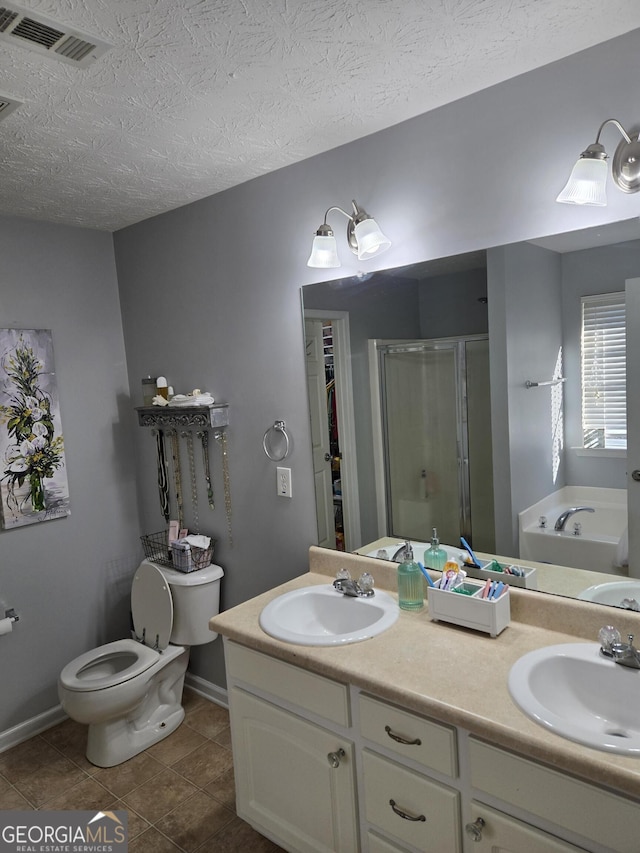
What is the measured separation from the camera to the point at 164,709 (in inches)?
104

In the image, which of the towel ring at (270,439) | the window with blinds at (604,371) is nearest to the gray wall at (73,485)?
the towel ring at (270,439)

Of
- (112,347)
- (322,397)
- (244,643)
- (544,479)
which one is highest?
(112,347)

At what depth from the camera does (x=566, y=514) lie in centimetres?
169

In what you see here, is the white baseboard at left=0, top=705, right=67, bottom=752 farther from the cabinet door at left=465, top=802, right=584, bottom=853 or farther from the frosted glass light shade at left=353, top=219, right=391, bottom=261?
the frosted glass light shade at left=353, top=219, right=391, bottom=261

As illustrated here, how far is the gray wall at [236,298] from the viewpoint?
1618 mm

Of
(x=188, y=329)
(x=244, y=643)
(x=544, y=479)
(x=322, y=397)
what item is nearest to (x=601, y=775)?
(x=544, y=479)

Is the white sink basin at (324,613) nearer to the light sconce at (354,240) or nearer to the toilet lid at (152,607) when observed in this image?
the toilet lid at (152,607)

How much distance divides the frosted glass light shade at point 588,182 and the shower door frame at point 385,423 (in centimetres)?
47

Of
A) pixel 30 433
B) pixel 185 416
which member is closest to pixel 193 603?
pixel 185 416

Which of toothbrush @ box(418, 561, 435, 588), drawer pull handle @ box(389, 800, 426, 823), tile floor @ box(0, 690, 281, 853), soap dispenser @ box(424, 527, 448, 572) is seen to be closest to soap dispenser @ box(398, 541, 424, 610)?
toothbrush @ box(418, 561, 435, 588)

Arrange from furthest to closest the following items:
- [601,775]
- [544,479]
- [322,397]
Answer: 1. [322,397]
2. [544,479]
3. [601,775]

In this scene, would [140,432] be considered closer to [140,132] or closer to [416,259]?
[140,132]

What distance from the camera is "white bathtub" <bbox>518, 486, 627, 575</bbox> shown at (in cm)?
161

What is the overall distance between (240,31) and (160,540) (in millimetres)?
2329
